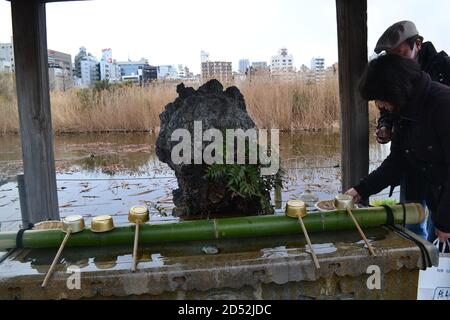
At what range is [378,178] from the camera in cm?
217

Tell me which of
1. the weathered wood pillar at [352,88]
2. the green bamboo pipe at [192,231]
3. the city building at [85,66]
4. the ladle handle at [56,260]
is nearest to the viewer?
the ladle handle at [56,260]

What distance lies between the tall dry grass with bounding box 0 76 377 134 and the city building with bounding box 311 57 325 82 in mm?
233

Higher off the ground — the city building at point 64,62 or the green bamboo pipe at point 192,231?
the city building at point 64,62

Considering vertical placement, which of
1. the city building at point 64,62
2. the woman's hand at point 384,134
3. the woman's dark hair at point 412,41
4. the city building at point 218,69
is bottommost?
the woman's hand at point 384,134

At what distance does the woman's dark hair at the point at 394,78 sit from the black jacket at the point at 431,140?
0.04m

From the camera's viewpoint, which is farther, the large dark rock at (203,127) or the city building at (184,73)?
the city building at (184,73)

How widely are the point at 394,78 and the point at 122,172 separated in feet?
15.5

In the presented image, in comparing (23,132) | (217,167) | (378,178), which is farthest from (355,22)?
(23,132)

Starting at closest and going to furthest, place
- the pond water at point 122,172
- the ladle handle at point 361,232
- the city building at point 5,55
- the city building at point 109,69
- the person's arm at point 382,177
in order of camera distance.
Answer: the ladle handle at point 361,232 < the person's arm at point 382,177 < the pond water at point 122,172 < the city building at point 5,55 < the city building at point 109,69

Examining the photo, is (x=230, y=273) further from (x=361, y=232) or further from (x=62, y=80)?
(x=62, y=80)

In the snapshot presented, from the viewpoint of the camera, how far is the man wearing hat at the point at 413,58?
204 centimetres

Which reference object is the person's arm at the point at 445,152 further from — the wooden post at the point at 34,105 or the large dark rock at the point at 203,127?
the wooden post at the point at 34,105

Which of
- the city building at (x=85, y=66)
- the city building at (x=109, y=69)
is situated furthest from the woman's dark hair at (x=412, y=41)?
the city building at (x=85, y=66)

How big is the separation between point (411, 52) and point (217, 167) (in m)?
1.14
